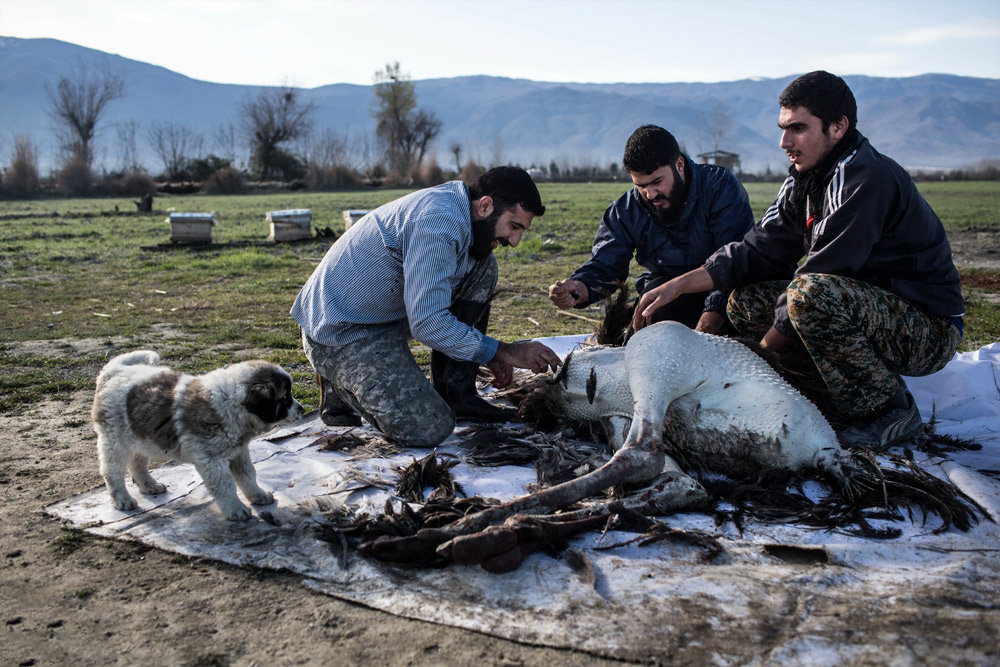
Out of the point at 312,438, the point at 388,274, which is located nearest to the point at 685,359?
the point at 388,274

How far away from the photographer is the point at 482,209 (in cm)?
432

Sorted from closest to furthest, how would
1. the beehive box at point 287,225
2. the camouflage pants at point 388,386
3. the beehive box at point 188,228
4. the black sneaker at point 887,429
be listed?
the black sneaker at point 887,429 < the camouflage pants at point 388,386 < the beehive box at point 188,228 < the beehive box at point 287,225

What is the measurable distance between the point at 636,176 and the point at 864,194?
140 centimetres

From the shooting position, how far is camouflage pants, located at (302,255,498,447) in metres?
4.36

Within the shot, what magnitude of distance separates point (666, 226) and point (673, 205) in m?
0.20

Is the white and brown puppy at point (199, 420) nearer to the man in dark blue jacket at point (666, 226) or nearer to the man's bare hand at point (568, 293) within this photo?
the man's bare hand at point (568, 293)

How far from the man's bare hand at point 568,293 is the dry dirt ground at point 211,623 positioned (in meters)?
2.64

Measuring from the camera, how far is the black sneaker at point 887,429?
4.08 m

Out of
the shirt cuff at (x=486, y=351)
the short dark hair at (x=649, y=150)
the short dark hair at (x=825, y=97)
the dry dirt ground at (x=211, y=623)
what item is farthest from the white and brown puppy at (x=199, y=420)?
the short dark hair at (x=825, y=97)

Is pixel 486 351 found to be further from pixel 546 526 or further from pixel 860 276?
pixel 860 276

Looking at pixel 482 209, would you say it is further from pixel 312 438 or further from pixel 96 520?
pixel 96 520

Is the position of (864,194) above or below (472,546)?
above

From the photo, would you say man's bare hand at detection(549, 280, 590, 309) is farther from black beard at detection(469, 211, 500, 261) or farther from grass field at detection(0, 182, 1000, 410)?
grass field at detection(0, 182, 1000, 410)

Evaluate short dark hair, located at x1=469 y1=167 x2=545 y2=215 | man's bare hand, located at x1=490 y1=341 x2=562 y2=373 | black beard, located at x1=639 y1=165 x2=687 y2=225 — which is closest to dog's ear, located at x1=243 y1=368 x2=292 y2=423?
man's bare hand, located at x1=490 y1=341 x2=562 y2=373
